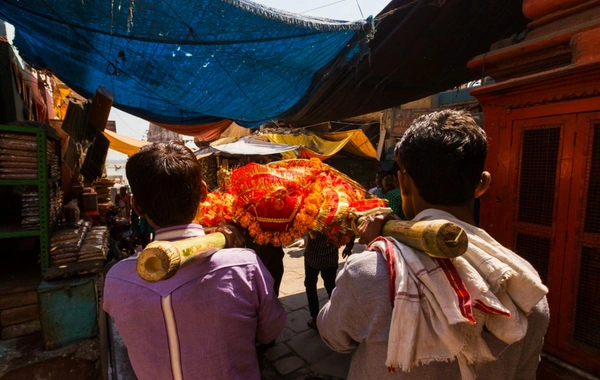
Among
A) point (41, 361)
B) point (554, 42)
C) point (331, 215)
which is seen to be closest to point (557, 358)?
point (331, 215)

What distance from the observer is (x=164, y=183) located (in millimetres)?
1219

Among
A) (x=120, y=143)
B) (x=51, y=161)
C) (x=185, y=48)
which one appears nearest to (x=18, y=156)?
(x=51, y=161)

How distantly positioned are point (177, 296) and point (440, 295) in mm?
986

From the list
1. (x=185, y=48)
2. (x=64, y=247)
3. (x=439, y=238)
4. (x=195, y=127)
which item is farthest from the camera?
(x=195, y=127)

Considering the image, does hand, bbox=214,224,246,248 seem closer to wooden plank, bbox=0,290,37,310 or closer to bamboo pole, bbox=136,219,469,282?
bamboo pole, bbox=136,219,469,282

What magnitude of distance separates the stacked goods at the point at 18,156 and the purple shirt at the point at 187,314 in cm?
208

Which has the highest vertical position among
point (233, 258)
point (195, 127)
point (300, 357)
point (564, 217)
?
point (195, 127)

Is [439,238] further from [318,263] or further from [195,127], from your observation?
[195,127]

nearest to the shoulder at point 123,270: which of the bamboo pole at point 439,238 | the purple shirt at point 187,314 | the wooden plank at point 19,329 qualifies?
the purple shirt at point 187,314

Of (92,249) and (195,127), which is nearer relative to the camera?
(92,249)

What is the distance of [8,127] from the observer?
2520 millimetres

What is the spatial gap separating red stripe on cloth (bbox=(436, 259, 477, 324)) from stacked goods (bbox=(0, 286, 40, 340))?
3477mm

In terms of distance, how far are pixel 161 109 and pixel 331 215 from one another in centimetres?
512

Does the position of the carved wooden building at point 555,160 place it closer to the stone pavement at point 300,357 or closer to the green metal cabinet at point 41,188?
the stone pavement at point 300,357
